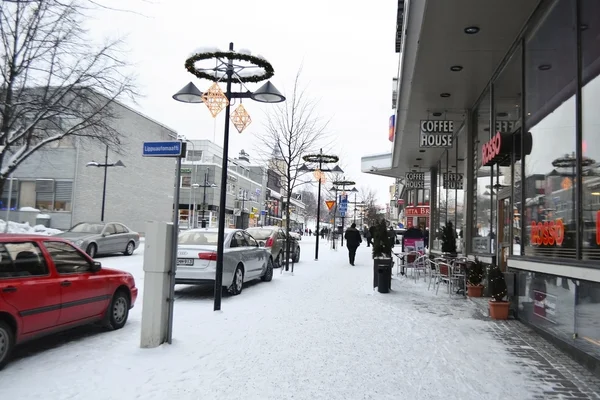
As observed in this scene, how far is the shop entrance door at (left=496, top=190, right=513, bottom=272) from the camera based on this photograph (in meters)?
10.6

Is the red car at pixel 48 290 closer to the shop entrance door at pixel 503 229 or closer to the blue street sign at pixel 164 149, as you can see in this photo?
the blue street sign at pixel 164 149

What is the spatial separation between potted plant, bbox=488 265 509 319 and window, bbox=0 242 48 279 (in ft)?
23.2

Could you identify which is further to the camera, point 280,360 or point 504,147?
point 504,147

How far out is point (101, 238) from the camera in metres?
18.9

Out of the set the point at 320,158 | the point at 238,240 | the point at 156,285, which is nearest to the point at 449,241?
the point at 238,240

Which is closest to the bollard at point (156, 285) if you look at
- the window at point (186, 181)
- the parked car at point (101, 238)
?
the parked car at point (101, 238)

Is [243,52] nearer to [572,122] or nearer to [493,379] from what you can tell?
[572,122]

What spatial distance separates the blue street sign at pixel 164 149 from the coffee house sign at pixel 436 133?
8872mm

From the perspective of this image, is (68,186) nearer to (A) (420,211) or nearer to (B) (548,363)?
(A) (420,211)

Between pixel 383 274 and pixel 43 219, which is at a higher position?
pixel 43 219

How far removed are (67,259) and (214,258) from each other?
13.4ft

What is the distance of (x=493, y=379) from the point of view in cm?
538

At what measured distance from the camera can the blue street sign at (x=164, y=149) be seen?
686cm

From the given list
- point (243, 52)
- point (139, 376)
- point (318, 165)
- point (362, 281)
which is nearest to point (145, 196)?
point (318, 165)
